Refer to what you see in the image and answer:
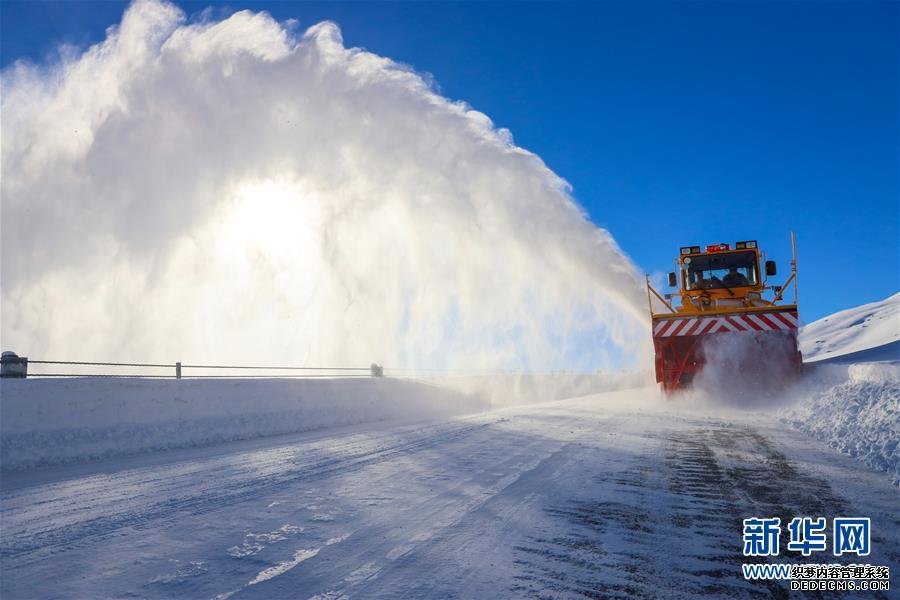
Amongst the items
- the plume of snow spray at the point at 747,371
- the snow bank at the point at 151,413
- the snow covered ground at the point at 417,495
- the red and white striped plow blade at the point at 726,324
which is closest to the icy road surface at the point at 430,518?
the snow covered ground at the point at 417,495

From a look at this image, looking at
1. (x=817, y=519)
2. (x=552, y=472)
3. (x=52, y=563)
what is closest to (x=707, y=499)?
(x=817, y=519)

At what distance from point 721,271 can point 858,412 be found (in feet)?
23.8

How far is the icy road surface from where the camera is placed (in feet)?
10.0

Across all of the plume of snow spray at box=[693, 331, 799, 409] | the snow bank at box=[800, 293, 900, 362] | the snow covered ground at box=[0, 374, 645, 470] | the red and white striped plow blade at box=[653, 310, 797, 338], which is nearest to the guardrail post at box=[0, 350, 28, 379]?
the snow covered ground at box=[0, 374, 645, 470]

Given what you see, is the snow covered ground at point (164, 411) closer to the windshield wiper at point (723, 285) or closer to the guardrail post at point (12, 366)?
the guardrail post at point (12, 366)

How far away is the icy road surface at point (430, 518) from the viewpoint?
3055 millimetres

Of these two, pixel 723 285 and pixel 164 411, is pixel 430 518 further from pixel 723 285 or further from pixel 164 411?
pixel 723 285

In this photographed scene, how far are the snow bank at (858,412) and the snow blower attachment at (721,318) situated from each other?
1.15 meters

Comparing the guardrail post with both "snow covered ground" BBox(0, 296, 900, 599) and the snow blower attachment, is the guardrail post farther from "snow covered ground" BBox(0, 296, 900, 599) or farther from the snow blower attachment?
the snow blower attachment


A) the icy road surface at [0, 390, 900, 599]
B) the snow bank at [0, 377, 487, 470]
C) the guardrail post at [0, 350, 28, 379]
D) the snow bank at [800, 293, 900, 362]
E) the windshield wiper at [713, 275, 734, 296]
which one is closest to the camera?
the icy road surface at [0, 390, 900, 599]

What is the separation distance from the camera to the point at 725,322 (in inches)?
481

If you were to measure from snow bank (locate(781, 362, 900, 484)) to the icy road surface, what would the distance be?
0.30 meters

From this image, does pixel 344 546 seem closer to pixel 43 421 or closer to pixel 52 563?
pixel 52 563

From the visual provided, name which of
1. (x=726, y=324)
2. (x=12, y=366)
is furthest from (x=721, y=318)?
(x=12, y=366)
